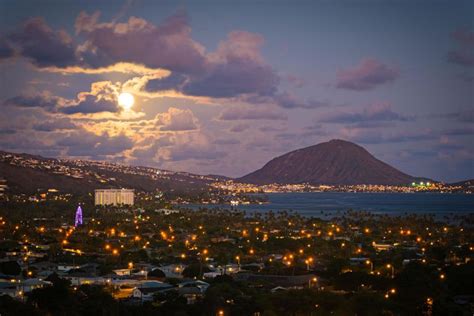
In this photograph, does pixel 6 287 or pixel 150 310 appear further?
pixel 6 287

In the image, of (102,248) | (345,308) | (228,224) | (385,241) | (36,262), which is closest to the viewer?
(345,308)

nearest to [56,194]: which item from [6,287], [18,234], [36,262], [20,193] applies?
[20,193]

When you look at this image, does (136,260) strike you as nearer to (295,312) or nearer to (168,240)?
(168,240)

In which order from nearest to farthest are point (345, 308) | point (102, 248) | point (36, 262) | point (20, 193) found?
point (345, 308)
point (36, 262)
point (102, 248)
point (20, 193)

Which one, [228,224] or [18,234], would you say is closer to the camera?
[18,234]

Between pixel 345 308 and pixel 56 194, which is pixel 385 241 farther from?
pixel 56 194

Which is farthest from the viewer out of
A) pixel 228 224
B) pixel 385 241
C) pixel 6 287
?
pixel 228 224

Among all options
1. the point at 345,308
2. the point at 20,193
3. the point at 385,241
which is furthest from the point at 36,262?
the point at 20,193

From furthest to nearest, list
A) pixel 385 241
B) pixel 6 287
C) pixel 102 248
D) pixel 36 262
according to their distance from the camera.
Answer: pixel 385 241, pixel 102 248, pixel 36 262, pixel 6 287
